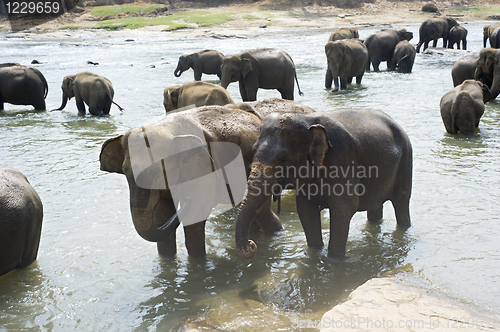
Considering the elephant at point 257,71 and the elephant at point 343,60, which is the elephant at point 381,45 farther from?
the elephant at point 257,71

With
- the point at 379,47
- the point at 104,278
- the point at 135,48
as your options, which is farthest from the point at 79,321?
the point at 135,48

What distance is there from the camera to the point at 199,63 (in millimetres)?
17078

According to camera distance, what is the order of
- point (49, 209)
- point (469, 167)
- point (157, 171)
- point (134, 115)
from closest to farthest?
point (157, 171) < point (49, 209) < point (469, 167) < point (134, 115)

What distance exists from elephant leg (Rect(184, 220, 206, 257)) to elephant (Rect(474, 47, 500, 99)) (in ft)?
29.5

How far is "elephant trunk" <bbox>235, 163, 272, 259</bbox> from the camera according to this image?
349 cm

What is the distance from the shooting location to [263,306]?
366 centimetres

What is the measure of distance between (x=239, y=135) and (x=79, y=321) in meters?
1.92

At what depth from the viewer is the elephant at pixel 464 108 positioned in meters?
8.40

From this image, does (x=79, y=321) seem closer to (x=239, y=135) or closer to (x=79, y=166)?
(x=239, y=135)

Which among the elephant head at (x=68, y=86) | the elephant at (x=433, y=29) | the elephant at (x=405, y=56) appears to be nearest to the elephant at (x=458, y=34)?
the elephant at (x=433, y=29)

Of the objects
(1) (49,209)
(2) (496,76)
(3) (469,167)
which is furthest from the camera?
(2) (496,76)

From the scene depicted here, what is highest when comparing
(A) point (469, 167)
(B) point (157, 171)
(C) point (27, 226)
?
(B) point (157, 171)

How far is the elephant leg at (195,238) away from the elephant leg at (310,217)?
845mm

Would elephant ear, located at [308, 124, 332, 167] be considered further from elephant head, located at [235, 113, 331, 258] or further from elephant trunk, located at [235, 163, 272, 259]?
elephant trunk, located at [235, 163, 272, 259]
